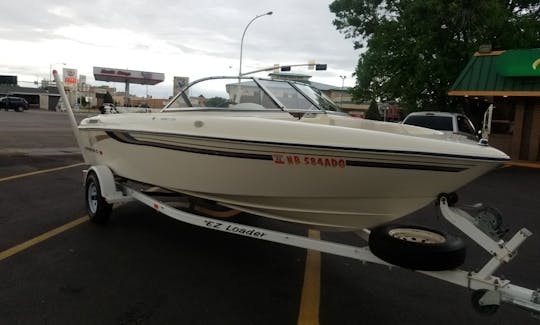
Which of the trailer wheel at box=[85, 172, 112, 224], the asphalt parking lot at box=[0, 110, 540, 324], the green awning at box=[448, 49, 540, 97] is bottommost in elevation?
the asphalt parking lot at box=[0, 110, 540, 324]

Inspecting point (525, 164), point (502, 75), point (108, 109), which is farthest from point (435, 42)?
point (108, 109)

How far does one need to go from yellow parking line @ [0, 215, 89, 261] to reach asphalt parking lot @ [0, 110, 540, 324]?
2 cm

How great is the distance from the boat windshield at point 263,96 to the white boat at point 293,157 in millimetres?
12

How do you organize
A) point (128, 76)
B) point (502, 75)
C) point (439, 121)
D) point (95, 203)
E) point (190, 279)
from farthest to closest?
point (128, 76), point (502, 75), point (439, 121), point (95, 203), point (190, 279)

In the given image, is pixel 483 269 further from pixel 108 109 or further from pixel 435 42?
pixel 435 42

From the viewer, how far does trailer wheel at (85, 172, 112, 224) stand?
6234 mm

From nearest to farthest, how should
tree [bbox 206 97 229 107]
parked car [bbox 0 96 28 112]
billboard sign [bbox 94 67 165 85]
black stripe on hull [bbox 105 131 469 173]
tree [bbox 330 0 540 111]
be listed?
black stripe on hull [bbox 105 131 469 173]
tree [bbox 206 97 229 107]
tree [bbox 330 0 540 111]
parked car [bbox 0 96 28 112]
billboard sign [bbox 94 67 165 85]

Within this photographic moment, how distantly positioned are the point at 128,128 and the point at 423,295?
3.80 meters

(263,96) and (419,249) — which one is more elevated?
(263,96)

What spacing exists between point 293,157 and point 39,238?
132 inches

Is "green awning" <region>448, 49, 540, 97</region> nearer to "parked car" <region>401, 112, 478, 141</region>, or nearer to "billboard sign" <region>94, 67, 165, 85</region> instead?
"parked car" <region>401, 112, 478, 141</region>

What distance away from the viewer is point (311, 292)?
4.39 meters

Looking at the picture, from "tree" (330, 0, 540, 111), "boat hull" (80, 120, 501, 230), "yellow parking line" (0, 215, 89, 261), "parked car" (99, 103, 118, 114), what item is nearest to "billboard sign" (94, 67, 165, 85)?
"tree" (330, 0, 540, 111)

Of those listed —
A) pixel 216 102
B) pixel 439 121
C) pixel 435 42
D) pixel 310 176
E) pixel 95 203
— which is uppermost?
pixel 435 42
